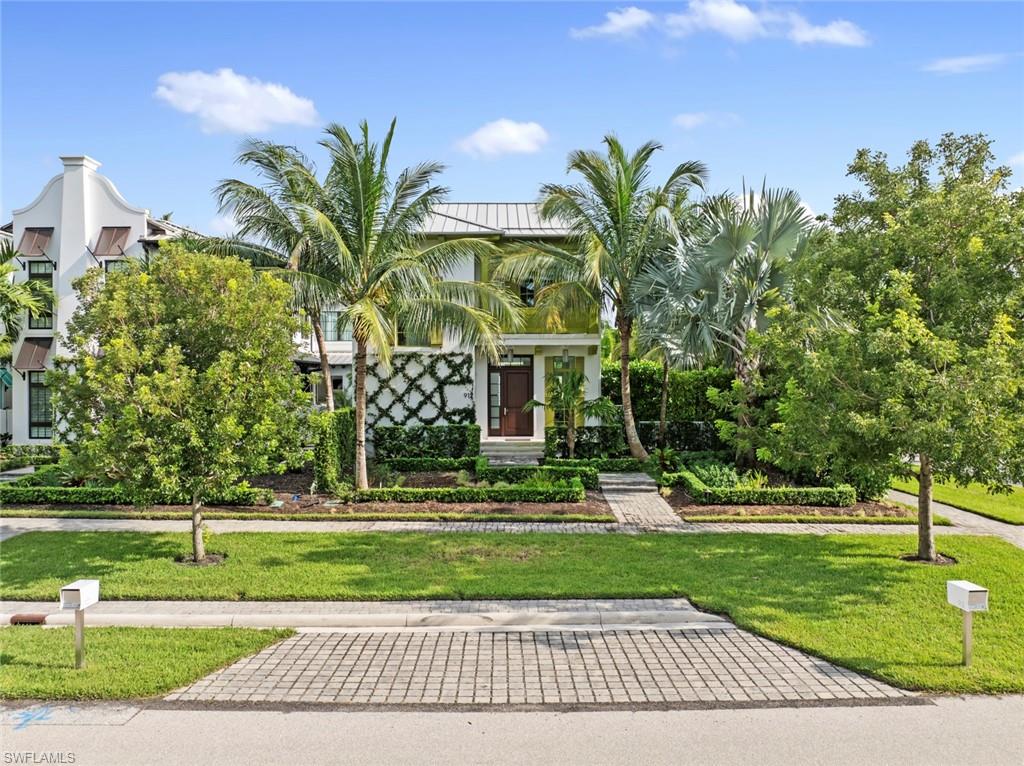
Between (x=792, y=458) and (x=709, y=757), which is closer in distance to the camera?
(x=709, y=757)

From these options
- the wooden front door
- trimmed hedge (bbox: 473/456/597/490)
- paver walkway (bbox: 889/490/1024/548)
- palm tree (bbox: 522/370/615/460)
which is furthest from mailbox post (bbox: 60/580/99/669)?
the wooden front door

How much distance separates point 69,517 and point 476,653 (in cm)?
1036

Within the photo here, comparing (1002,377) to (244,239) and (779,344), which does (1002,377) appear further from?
(244,239)

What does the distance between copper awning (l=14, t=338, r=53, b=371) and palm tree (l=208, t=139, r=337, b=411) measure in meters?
11.2

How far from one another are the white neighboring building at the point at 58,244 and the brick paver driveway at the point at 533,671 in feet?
65.5

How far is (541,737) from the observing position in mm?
5465

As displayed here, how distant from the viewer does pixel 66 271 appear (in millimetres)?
22922

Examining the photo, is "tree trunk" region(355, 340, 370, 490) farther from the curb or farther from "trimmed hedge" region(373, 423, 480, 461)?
the curb

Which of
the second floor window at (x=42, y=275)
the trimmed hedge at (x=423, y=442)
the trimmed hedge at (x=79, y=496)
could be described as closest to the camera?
the trimmed hedge at (x=79, y=496)

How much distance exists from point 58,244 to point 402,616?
852 inches

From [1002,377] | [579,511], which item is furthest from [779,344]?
[579,511]

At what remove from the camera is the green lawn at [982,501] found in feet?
45.1

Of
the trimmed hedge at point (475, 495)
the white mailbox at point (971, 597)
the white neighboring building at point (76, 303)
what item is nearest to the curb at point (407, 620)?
the white mailbox at point (971, 597)

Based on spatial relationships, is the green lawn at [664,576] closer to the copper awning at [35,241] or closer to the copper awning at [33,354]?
the copper awning at [33,354]
